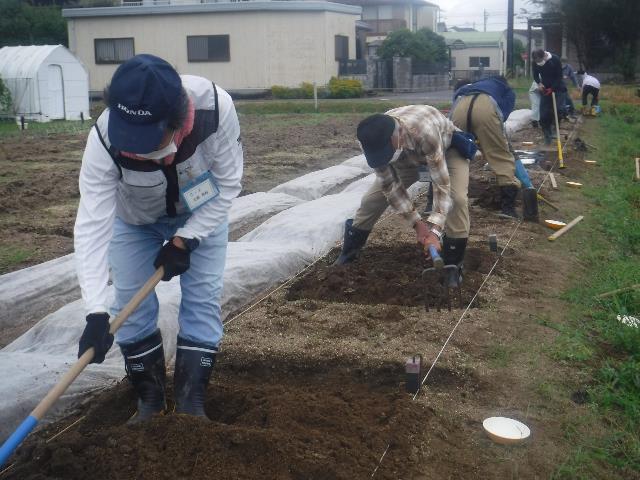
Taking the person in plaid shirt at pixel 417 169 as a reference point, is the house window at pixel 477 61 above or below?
above

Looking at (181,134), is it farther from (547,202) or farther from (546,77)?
(546,77)

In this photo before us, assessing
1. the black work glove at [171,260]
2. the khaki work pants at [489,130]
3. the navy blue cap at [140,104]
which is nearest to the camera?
the navy blue cap at [140,104]

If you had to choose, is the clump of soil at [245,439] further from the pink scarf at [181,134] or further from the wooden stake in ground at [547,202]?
the wooden stake in ground at [547,202]

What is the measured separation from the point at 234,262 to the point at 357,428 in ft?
7.44

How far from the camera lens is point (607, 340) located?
427 cm

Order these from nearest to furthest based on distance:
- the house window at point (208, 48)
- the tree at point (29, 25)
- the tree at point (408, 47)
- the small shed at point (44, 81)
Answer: the small shed at point (44, 81)
the house window at point (208, 48)
the tree at point (29, 25)
the tree at point (408, 47)

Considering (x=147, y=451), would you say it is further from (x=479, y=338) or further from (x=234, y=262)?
(x=234, y=262)

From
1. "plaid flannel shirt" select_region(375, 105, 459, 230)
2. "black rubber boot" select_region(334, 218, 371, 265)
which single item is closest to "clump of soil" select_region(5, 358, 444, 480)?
"plaid flannel shirt" select_region(375, 105, 459, 230)

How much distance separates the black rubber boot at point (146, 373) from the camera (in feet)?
10.6

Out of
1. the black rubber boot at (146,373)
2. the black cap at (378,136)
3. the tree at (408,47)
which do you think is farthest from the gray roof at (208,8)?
the black rubber boot at (146,373)

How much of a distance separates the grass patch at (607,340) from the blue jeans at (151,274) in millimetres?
1564

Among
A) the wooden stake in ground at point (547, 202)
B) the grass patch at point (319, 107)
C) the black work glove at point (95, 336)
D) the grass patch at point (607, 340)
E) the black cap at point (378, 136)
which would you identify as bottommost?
the grass patch at point (607, 340)

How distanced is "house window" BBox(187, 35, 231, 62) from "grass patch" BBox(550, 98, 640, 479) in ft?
66.7

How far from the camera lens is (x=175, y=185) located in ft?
9.80
